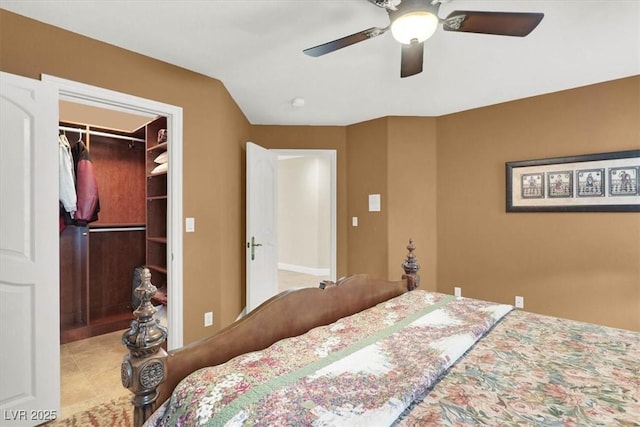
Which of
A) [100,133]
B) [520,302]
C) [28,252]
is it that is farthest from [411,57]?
[100,133]

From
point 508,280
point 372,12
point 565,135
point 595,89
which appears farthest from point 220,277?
point 595,89

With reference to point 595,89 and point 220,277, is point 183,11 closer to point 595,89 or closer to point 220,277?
point 220,277

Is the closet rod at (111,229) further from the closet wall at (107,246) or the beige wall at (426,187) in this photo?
the beige wall at (426,187)

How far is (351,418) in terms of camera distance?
0.77 meters

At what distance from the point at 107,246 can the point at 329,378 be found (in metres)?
3.22

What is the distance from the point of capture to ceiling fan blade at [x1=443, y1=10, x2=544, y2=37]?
1281mm

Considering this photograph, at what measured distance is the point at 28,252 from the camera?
1.69 metres

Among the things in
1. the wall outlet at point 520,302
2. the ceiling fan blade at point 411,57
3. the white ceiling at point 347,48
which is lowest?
the wall outlet at point 520,302

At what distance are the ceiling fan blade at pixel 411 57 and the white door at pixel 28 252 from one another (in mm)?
2023

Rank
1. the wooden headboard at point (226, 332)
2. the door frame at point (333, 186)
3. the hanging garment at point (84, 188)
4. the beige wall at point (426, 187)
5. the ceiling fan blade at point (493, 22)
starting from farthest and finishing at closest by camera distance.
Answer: the door frame at point (333, 186)
the hanging garment at point (84, 188)
the beige wall at point (426, 187)
the ceiling fan blade at point (493, 22)
the wooden headboard at point (226, 332)

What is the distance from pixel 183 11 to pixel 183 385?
186cm

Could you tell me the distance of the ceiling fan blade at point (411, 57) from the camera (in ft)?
5.27

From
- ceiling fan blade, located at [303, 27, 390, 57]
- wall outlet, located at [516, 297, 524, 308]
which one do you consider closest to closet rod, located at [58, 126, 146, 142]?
ceiling fan blade, located at [303, 27, 390, 57]

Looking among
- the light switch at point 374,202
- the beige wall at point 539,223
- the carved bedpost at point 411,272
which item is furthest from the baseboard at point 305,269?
the carved bedpost at point 411,272
